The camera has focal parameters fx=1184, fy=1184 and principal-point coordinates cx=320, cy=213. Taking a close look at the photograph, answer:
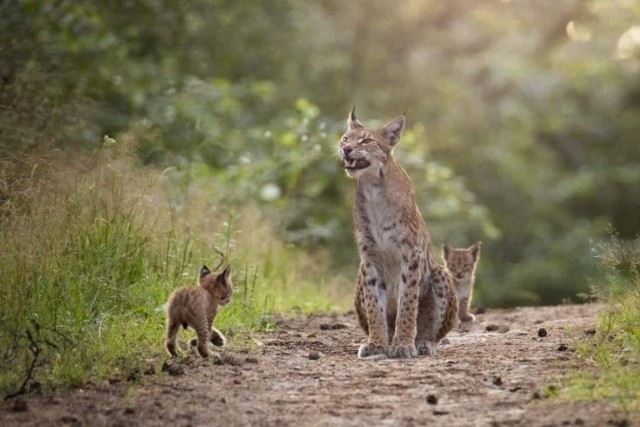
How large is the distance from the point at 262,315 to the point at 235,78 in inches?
506

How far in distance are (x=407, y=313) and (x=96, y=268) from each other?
100 inches

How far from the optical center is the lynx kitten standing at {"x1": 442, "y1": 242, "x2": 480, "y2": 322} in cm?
1272

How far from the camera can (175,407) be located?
23.1 ft

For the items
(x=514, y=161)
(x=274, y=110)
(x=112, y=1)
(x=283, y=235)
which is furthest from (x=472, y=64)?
(x=283, y=235)

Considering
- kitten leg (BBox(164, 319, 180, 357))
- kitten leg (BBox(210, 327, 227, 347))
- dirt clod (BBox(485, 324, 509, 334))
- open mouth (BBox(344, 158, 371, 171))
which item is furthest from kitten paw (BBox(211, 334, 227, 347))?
dirt clod (BBox(485, 324, 509, 334))

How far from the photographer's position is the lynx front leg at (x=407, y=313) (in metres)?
9.23

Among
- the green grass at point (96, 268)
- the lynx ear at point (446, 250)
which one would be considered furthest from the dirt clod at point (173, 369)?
the lynx ear at point (446, 250)

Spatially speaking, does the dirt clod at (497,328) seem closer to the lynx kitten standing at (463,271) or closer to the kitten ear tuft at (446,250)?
the lynx kitten standing at (463,271)

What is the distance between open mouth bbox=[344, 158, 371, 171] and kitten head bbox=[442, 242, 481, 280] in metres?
3.73

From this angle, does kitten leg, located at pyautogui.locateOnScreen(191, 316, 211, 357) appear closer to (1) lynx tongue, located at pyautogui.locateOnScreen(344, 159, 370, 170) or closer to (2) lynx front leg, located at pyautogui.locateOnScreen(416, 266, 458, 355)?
(1) lynx tongue, located at pyautogui.locateOnScreen(344, 159, 370, 170)

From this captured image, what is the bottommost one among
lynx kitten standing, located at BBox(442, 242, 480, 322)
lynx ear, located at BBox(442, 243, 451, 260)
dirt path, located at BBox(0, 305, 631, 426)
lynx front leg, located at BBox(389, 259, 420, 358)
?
dirt path, located at BBox(0, 305, 631, 426)

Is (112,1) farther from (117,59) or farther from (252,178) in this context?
(252,178)

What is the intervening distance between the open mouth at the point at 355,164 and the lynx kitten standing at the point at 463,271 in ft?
11.4

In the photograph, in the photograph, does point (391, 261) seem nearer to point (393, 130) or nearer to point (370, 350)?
point (370, 350)
